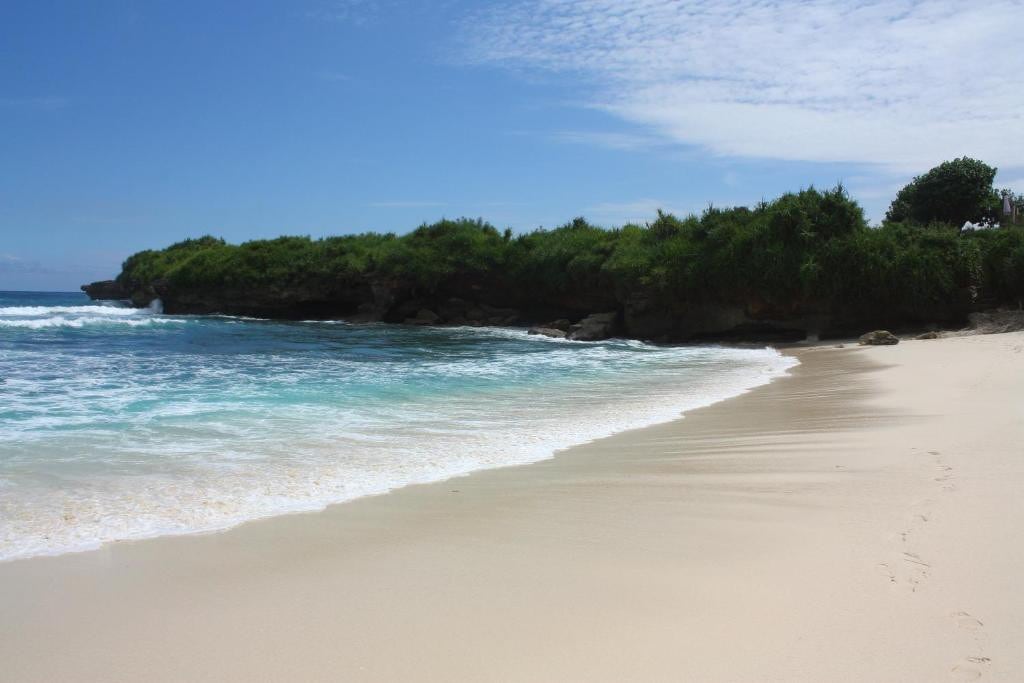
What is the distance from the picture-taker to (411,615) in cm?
313

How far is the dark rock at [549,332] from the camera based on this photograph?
27291 millimetres

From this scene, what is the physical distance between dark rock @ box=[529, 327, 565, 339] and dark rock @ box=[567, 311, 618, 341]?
39 centimetres

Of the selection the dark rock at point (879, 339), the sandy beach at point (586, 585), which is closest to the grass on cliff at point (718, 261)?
the dark rock at point (879, 339)

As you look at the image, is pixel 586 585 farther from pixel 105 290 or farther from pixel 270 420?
pixel 105 290

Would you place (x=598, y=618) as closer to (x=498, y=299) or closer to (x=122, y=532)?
(x=122, y=532)

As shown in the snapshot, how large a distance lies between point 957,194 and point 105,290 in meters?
72.4

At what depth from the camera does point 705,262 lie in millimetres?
25812

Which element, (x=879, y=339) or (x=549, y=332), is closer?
(x=879, y=339)

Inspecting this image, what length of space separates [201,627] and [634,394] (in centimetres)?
869

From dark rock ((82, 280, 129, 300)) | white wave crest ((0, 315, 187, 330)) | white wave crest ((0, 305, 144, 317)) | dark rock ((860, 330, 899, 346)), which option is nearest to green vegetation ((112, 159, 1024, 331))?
white wave crest ((0, 305, 144, 317))

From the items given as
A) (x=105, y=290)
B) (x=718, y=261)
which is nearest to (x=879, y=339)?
(x=718, y=261)

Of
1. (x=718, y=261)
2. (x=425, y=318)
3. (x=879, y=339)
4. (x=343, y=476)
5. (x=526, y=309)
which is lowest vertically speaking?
(x=343, y=476)

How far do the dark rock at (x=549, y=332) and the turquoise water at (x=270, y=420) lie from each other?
7.76 m

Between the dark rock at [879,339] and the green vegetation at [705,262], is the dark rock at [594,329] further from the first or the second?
the dark rock at [879,339]
